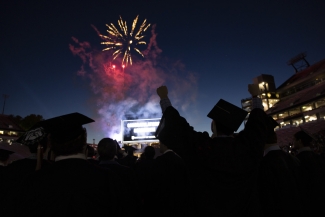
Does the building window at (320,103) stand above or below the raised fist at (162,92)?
above

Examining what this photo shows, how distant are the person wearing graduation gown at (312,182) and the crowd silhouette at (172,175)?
2.79ft

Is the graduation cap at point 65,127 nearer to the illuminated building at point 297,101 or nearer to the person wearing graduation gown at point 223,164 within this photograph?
the person wearing graduation gown at point 223,164

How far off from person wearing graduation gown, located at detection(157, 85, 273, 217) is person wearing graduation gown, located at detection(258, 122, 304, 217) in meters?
0.86

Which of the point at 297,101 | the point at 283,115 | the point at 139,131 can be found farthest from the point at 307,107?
the point at 139,131

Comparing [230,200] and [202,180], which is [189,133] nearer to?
[202,180]

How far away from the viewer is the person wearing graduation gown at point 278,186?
Result: 9.19 feet

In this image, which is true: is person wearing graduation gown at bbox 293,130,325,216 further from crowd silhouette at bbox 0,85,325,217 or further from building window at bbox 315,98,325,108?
building window at bbox 315,98,325,108

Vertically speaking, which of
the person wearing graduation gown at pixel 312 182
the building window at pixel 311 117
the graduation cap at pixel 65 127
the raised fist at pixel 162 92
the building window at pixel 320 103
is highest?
the building window at pixel 320 103

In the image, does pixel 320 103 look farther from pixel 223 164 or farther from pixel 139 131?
pixel 223 164

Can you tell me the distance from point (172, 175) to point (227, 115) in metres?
1.22

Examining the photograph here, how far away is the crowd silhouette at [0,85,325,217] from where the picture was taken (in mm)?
1699

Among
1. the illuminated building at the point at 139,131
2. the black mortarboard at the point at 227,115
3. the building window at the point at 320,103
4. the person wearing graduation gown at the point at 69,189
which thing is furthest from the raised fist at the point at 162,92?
the building window at the point at 320,103

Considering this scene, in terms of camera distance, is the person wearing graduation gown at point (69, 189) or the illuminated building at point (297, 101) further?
the illuminated building at point (297, 101)

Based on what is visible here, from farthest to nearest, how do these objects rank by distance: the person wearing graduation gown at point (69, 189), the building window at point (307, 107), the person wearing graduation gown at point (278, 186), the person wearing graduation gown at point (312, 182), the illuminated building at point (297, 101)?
the building window at point (307, 107)
the illuminated building at point (297, 101)
the person wearing graduation gown at point (312, 182)
the person wearing graduation gown at point (278, 186)
the person wearing graduation gown at point (69, 189)
